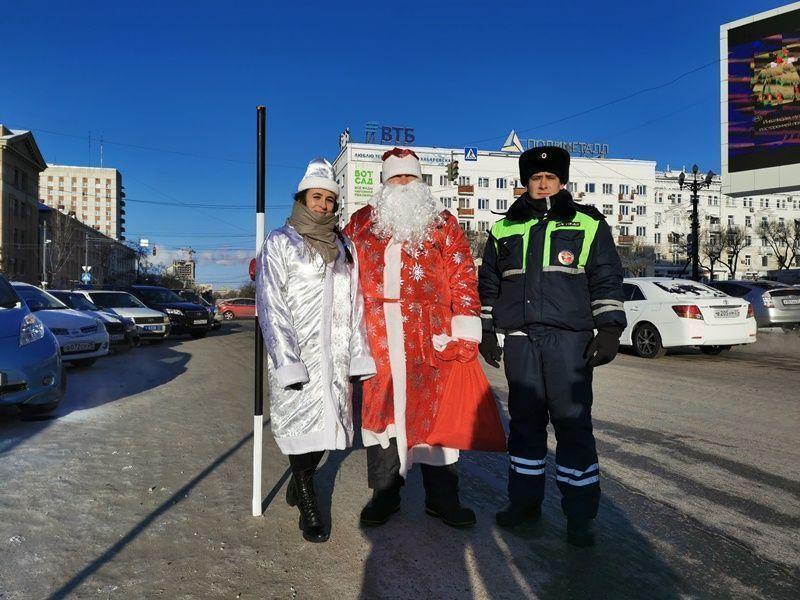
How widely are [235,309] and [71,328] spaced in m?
29.7

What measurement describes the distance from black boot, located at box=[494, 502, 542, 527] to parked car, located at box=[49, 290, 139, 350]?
11856 mm

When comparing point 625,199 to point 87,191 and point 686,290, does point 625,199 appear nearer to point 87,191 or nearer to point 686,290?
point 686,290

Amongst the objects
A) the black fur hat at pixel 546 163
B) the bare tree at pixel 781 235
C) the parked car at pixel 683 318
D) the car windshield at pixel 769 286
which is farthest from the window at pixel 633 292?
the bare tree at pixel 781 235

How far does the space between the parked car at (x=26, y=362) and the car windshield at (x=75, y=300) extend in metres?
8.02

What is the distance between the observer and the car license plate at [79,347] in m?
9.70

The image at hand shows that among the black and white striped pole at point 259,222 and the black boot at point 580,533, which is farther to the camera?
the black and white striped pole at point 259,222

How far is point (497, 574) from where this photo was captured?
266 cm

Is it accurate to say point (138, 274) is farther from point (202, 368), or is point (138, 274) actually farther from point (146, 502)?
point (146, 502)

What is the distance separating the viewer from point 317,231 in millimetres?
3229

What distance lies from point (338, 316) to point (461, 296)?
2.28 ft

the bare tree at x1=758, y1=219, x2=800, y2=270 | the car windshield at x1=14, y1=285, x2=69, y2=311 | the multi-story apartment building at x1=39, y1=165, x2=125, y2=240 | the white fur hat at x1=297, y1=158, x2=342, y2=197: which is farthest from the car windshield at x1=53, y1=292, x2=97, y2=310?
the multi-story apartment building at x1=39, y1=165, x2=125, y2=240

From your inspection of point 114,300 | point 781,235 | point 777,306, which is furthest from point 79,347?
point 781,235

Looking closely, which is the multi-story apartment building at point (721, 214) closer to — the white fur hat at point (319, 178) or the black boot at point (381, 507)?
the white fur hat at point (319, 178)

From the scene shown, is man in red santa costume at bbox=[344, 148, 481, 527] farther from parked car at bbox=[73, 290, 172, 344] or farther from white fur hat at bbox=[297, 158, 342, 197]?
parked car at bbox=[73, 290, 172, 344]
